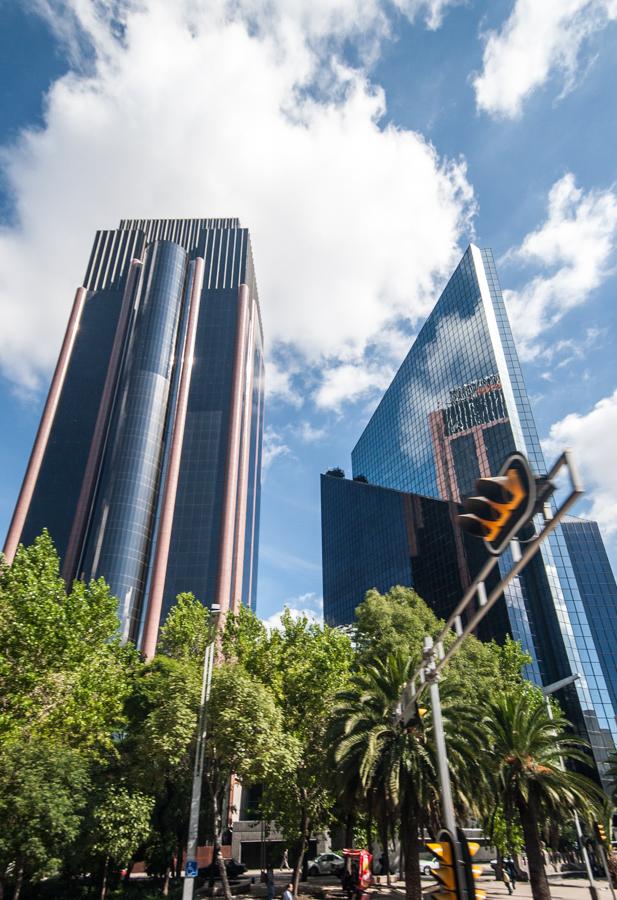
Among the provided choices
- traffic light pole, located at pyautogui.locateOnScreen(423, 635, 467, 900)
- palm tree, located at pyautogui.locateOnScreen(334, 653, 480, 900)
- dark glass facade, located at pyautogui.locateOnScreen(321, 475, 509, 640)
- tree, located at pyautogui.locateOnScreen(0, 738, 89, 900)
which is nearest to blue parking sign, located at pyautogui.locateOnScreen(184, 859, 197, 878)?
tree, located at pyautogui.locateOnScreen(0, 738, 89, 900)

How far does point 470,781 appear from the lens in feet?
67.5

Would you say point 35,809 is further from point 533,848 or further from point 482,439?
point 482,439

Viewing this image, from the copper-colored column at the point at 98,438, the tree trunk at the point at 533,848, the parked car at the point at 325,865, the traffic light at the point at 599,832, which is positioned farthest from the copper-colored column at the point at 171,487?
the traffic light at the point at 599,832

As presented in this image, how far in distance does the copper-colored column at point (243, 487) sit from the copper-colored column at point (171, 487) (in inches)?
535

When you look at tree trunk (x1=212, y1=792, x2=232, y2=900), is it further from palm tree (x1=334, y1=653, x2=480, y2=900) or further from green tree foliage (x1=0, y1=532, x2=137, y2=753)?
palm tree (x1=334, y1=653, x2=480, y2=900)

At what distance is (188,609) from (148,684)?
7940mm

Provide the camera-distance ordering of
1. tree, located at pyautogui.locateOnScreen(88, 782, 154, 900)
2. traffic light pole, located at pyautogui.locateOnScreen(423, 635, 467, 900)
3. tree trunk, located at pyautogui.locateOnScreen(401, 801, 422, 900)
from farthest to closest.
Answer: tree, located at pyautogui.locateOnScreen(88, 782, 154, 900)
tree trunk, located at pyautogui.locateOnScreen(401, 801, 422, 900)
traffic light pole, located at pyautogui.locateOnScreen(423, 635, 467, 900)

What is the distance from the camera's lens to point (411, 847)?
67.6ft

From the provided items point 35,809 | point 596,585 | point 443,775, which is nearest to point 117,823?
point 35,809

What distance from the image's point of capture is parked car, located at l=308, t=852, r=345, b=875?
4138cm

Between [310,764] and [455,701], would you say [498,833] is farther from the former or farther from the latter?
[455,701]

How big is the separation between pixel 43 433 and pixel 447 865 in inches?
4882

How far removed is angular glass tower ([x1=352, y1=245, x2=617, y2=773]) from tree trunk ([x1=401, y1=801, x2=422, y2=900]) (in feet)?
187

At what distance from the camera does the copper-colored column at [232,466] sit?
3848 inches
